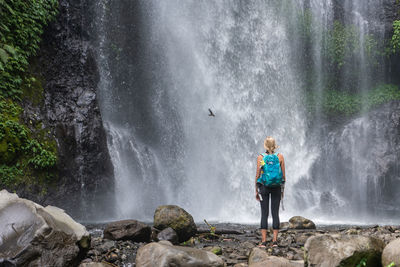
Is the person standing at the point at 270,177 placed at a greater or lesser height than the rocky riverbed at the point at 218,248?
greater

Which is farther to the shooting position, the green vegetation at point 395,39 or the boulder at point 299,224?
the green vegetation at point 395,39

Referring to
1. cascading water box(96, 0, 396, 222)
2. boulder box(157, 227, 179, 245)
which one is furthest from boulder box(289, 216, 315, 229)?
cascading water box(96, 0, 396, 222)

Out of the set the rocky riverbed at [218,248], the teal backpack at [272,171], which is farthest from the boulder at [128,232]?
the teal backpack at [272,171]

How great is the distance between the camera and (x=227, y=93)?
19250 mm

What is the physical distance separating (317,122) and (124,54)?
1196cm

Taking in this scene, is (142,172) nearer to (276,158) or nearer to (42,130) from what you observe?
(42,130)

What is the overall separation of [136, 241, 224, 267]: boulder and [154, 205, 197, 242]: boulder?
2746mm

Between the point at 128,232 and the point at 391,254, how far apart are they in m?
4.27

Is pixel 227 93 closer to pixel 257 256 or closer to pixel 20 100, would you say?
pixel 20 100

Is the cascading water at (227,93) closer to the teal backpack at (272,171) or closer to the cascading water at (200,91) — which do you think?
the cascading water at (200,91)

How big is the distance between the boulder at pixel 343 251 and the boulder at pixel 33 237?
2.63m

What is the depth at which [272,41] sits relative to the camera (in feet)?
68.2

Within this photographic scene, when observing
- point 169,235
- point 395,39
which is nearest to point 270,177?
point 169,235

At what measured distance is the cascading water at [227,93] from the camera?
1680 cm
